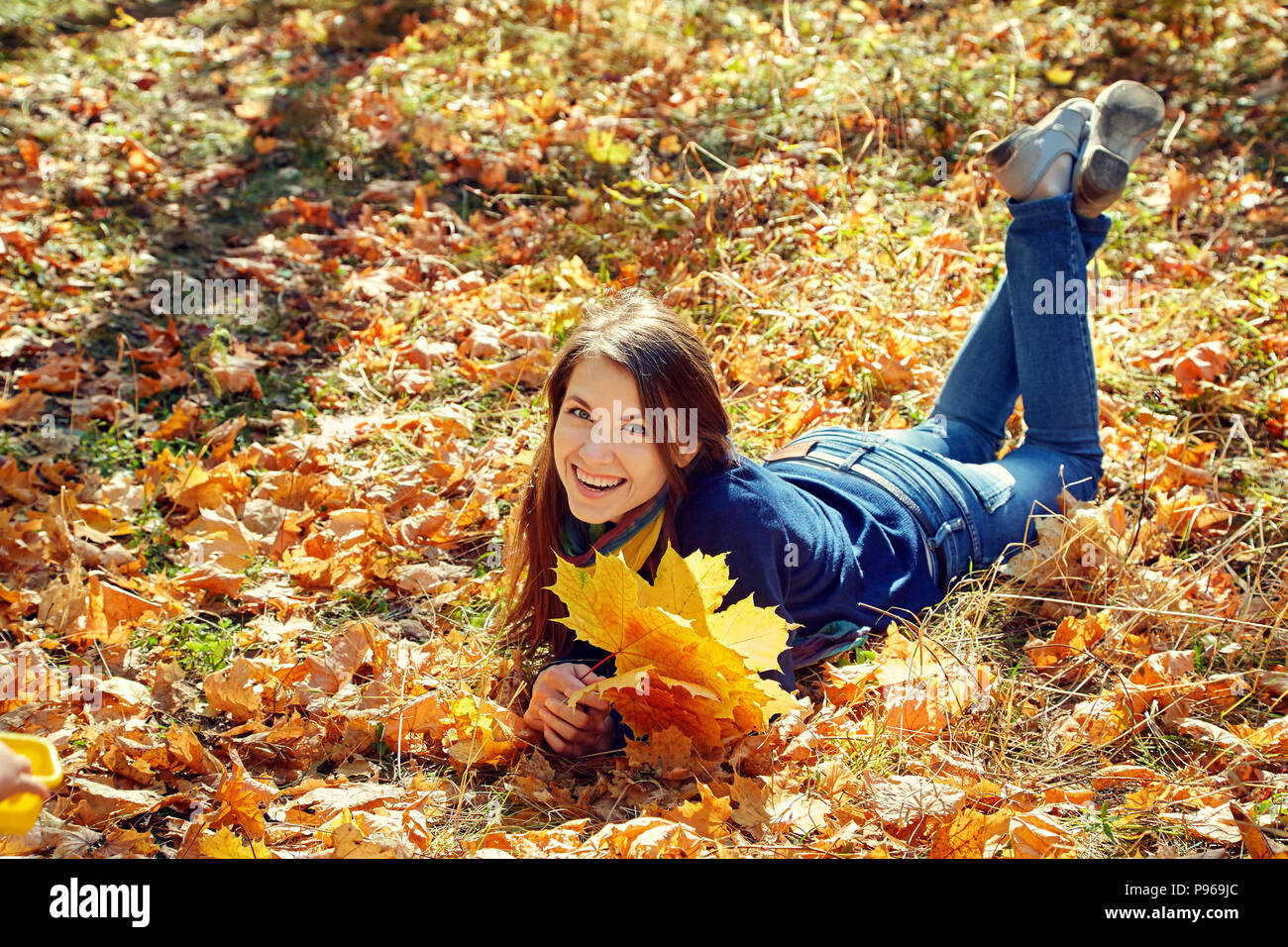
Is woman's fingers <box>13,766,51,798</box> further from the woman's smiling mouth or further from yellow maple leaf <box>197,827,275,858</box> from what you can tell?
the woman's smiling mouth

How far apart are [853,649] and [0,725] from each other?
183 centimetres

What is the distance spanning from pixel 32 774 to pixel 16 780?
0.07 feet

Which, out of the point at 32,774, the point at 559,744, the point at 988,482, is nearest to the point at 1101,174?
the point at 988,482

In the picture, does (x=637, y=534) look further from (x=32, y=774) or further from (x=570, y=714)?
(x=32, y=774)

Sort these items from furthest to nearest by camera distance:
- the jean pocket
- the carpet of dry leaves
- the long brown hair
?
the jean pocket, the long brown hair, the carpet of dry leaves

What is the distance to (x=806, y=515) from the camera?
224 centimetres

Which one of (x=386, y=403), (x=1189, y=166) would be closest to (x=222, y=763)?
(x=386, y=403)

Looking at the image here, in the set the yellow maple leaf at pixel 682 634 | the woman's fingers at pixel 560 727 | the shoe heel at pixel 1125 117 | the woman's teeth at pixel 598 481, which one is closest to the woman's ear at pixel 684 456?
the woman's teeth at pixel 598 481

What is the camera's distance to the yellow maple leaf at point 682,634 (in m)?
1.82

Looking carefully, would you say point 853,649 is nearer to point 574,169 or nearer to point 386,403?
point 386,403

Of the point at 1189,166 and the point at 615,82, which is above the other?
the point at 615,82

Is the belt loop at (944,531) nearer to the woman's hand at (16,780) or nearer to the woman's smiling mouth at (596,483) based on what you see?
the woman's smiling mouth at (596,483)

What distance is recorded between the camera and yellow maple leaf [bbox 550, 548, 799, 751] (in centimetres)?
182

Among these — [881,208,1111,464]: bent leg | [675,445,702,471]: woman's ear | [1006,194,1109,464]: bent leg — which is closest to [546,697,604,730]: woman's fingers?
[675,445,702,471]: woman's ear
